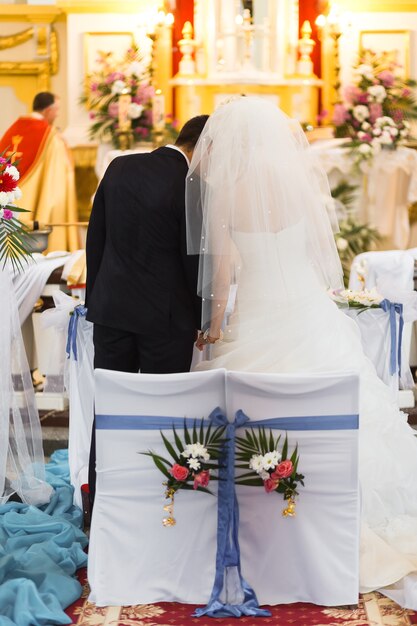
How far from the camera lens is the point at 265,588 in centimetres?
380

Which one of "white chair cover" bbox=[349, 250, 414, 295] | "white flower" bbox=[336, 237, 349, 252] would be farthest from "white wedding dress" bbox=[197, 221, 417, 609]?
"white flower" bbox=[336, 237, 349, 252]

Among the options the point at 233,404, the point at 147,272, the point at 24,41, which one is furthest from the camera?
the point at 24,41

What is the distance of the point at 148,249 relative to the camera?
4.27m

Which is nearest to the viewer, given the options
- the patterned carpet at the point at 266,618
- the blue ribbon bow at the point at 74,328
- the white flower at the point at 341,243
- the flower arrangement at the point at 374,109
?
the patterned carpet at the point at 266,618

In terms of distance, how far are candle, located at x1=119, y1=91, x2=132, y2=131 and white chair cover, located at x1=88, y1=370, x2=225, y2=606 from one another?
6.67m

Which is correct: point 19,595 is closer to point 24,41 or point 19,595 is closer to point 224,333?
point 224,333

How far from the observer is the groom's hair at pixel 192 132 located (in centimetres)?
427

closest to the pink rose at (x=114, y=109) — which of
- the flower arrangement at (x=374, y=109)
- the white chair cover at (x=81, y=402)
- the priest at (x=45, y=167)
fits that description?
the priest at (x=45, y=167)

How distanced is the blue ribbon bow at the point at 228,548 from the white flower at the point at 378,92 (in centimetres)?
687

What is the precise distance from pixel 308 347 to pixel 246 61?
670 cm

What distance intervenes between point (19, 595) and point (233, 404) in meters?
0.96

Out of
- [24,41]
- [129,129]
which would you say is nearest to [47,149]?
[129,129]

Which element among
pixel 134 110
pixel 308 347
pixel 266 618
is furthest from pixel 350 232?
pixel 266 618

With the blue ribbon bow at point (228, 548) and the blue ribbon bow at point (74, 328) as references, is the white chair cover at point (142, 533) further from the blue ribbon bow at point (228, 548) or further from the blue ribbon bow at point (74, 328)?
the blue ribbon bow at point (74, 328)
